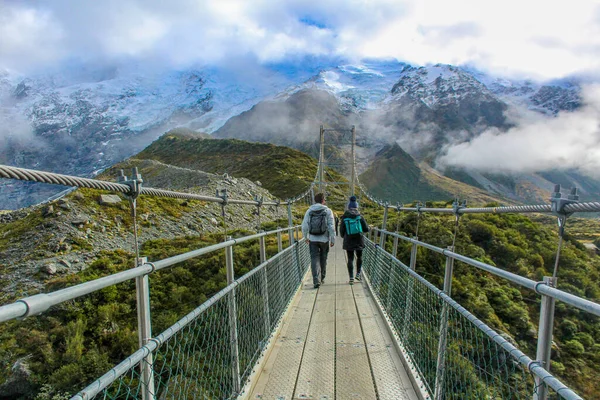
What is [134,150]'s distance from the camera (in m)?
192

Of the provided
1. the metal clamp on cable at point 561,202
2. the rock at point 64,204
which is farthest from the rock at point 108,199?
the metal clamp on cable at point 561,202

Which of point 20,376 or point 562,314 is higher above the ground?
point 20,376

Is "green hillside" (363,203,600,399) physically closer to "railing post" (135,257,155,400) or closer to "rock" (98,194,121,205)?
"railing post" (135,257,155,400)

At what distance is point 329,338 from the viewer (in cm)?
393

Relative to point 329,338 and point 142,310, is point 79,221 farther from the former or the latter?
point 142,310

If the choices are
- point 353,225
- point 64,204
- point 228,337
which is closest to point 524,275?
point 353,225

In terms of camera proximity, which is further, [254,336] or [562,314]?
[562,314]

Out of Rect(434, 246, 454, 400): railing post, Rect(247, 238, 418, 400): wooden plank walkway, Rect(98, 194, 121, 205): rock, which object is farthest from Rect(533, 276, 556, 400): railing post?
Rect(98, 194, 121, 205): rock

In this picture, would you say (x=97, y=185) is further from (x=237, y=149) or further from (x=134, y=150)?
(x=134, y=150)

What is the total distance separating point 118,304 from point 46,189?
20281 centimetres

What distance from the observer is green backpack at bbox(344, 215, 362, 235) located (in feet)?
20.4

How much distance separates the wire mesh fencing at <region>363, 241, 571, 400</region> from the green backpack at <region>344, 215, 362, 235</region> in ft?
3.70

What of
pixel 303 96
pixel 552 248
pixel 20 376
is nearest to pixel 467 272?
pixel 552 248

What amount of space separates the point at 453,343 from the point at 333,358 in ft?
3.49
